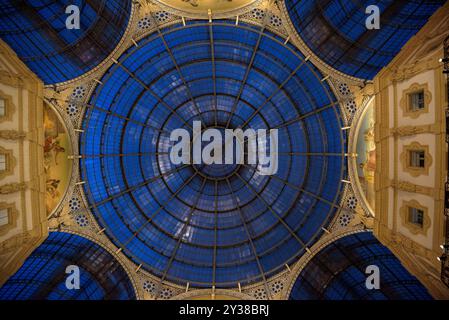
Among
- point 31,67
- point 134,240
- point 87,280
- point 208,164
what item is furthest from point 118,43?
point 87,280

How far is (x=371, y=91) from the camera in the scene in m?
24.6

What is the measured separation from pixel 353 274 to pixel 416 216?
10767 millimetres

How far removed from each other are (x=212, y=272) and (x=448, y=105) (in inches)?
948

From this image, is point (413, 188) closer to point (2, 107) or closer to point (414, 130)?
point (414, 130)

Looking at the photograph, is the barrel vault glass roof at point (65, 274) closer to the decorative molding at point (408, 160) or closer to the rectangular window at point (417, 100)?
the decorative molding at point (408, 160)

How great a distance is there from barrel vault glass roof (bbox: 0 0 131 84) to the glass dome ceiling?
2.35m

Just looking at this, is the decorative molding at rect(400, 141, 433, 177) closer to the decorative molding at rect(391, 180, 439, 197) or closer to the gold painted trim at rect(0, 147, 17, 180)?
the decorative molding at rect(391, 180, 439, 197)

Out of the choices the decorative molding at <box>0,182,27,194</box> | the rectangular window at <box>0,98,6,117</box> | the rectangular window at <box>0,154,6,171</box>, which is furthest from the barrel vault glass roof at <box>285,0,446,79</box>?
the decorative molding at <box>0,182,27,194</box>

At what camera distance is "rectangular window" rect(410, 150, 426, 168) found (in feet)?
57.6

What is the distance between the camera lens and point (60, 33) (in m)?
22.5

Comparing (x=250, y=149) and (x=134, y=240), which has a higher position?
(x=250, y=149)

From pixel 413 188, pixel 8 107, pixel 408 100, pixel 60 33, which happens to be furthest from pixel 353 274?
pixel 60 33

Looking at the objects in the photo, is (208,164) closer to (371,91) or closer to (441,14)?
(371,91)

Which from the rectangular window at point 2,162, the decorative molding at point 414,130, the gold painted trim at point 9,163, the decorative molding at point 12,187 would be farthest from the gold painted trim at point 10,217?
the decorative molding at point 414,130
